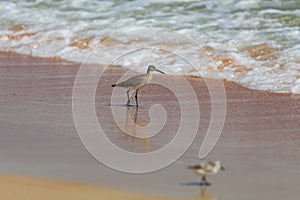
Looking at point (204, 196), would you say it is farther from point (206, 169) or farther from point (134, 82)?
point (134, 82)

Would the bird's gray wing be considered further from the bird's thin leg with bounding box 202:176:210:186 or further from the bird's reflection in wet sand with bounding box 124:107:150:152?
the bird's thin leg with bounding box 202:176:210:186

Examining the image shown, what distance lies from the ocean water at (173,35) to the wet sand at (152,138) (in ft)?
1.46

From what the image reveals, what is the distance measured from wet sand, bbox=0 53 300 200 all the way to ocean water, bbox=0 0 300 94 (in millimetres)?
444

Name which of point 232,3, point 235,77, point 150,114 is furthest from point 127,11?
point 150,114

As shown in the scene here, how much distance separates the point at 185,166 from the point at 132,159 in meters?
0.38

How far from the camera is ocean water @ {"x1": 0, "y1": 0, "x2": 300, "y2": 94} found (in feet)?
27.2

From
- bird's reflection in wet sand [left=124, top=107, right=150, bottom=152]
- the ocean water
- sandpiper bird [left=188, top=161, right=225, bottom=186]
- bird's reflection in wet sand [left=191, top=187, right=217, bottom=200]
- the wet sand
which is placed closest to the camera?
bird's reflection in wet sand [left=191, top=187, right=217, bottom=200]

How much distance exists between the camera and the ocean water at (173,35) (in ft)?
27.2

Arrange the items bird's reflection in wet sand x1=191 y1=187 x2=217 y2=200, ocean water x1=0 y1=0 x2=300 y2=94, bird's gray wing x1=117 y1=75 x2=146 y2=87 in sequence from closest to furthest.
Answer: bird's reflection in wet sand x1=191 y1=187 x2=217 y2=200
bird's gray wing x1=117 y1=75 x2=146 y2=87
ocean water x1=0 y1=0 x2=300 y2=94

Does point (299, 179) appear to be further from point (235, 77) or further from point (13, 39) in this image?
point (13, 39)

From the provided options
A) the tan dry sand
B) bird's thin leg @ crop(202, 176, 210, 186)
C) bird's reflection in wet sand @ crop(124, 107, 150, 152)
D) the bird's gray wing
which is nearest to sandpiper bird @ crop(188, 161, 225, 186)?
bird's thin leg @ crop(202, 176, 210, 186)

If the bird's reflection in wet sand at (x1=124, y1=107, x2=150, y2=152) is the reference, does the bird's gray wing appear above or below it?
above

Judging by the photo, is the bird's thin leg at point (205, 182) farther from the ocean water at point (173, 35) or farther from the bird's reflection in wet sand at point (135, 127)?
the ocean water at point (173, 35)

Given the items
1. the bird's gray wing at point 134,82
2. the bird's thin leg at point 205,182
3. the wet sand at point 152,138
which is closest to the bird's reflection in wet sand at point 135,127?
the wet sand at point 152,138
